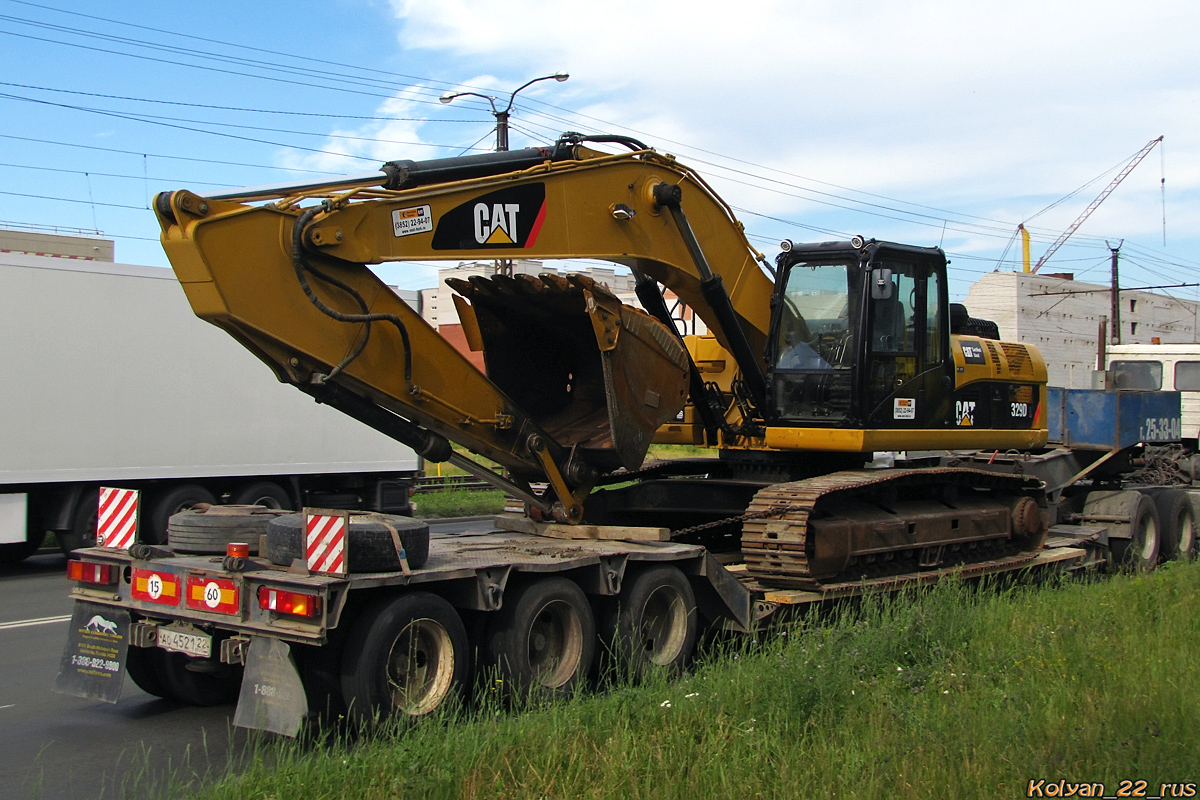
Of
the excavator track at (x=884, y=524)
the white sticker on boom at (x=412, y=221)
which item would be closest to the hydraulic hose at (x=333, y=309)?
the white sticker on boom at (x=412, y=221)

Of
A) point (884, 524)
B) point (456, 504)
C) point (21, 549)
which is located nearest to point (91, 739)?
point (884, 524)

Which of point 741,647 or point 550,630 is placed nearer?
point 550,630

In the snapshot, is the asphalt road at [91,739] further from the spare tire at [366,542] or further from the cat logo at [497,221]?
the cat logo at [497,221]

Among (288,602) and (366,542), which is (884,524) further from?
(288,602)

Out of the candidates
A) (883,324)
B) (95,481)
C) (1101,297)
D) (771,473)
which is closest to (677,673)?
(771,473)

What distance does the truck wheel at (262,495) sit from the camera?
14.8 metres

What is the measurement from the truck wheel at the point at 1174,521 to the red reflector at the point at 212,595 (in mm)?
11213

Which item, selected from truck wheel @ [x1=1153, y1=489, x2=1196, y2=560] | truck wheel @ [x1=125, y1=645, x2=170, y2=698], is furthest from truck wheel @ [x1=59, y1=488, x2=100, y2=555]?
truck wheel @ [x1=1153, y1=489, x2=1196, y2=560]

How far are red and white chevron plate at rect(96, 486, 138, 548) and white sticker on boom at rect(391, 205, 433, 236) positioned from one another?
222 cm

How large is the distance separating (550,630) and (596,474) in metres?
1.89

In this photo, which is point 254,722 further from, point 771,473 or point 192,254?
point 771,473

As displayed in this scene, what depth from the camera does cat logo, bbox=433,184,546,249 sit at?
7180 mm

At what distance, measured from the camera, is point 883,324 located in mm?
9328

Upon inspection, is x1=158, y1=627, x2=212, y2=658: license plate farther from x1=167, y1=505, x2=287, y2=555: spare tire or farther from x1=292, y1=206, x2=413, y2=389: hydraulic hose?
x1=292, y1=206, x2=413, y2=389: hydraulic hose
